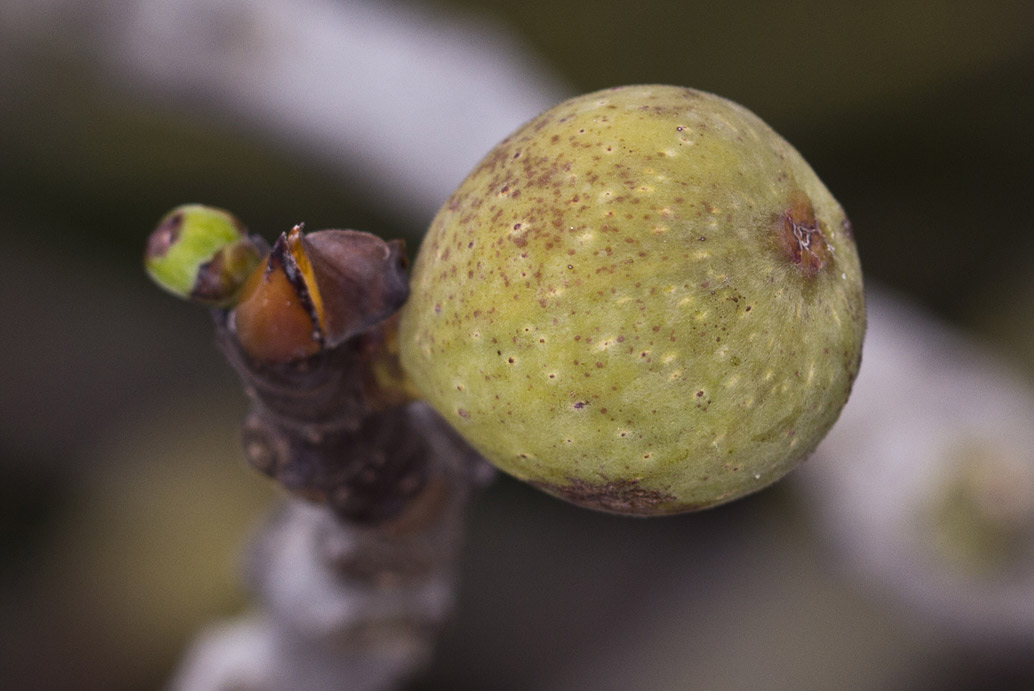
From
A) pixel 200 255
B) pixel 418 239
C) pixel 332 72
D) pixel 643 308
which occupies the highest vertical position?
pixel 643 308

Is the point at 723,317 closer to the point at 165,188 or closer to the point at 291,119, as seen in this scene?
the point at 291,119

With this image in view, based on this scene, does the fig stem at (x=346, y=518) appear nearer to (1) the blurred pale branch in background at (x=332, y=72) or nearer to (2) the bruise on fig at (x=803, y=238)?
(2) the bruise on fig at (x=803, y=238)

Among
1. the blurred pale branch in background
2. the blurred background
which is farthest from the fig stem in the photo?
the blurred pale branch in background

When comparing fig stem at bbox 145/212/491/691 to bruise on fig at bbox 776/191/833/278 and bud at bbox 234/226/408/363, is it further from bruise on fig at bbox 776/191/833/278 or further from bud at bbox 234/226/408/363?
bruise on fig at bbox 776/191/833/278

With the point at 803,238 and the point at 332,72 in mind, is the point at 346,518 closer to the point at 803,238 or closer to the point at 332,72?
the point at 803,238

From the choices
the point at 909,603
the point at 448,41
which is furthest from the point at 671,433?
the point at 448,41

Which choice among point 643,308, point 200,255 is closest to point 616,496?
point 643,308
